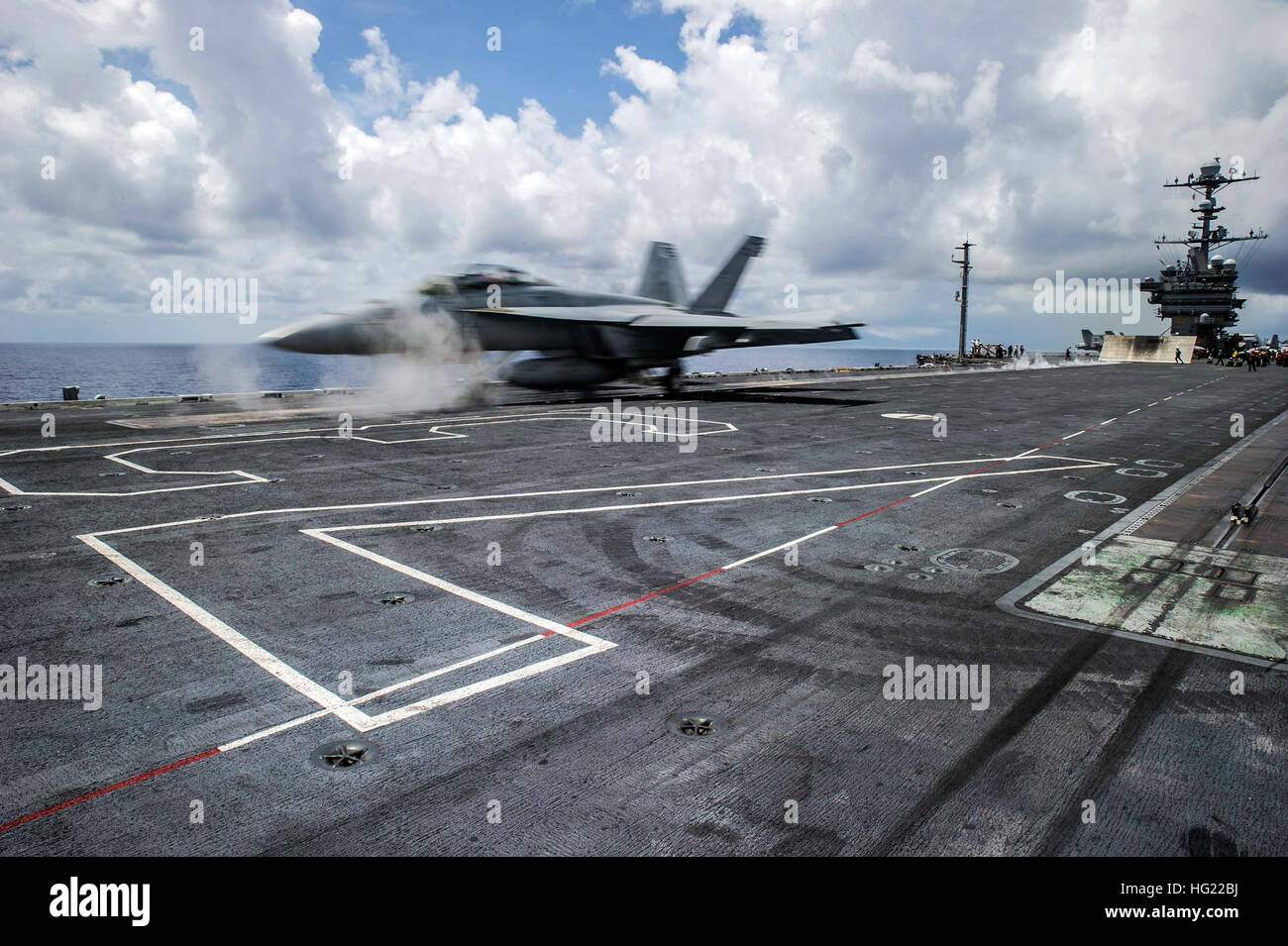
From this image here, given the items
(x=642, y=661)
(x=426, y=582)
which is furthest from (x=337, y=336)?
(x=642, y=661)

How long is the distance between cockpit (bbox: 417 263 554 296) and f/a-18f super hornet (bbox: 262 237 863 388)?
0.04m

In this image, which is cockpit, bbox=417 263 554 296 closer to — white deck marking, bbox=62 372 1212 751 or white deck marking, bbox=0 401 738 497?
white deck marking, bbox=0 401 738 497

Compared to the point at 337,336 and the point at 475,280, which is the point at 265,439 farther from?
the point at 475,280

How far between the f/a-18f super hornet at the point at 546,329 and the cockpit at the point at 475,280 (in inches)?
1.5

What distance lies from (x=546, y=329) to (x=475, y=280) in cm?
353

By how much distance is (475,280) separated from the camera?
2823 centimetres

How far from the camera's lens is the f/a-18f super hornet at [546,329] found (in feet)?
81.5

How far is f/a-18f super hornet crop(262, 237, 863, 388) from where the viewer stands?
Answer: 978 inches

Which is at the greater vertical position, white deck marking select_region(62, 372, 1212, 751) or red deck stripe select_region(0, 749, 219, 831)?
white deck marking select_region(62, 372, 1212, 751)

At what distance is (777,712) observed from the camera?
5992mm

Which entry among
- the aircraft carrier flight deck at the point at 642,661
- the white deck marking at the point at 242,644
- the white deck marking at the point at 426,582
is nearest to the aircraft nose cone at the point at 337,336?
the white deck marking at the point at 426,582

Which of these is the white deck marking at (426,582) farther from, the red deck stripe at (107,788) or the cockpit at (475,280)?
the cockpit at (475,280)

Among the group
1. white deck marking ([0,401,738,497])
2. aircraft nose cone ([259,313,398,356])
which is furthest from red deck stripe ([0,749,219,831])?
aircraft nose cone ([259,313,398,356])
